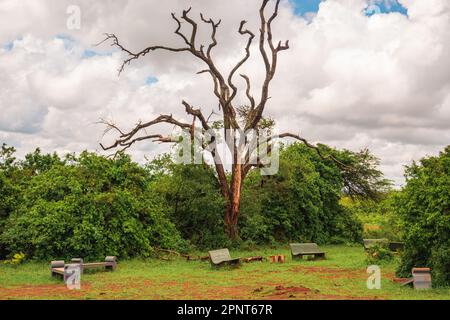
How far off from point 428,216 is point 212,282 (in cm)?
594

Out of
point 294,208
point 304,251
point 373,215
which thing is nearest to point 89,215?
point 304,251

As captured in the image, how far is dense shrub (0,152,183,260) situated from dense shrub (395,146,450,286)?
1079 cm

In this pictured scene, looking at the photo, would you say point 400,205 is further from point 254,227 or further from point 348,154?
point 348,154

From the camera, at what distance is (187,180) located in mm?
24516

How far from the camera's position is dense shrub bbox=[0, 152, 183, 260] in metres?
19.0

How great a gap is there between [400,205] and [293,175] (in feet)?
45.3

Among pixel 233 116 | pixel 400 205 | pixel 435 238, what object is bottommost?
pixel 435 238

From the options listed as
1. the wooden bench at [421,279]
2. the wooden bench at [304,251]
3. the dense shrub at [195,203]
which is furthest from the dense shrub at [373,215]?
the wooden bench at [421,279]

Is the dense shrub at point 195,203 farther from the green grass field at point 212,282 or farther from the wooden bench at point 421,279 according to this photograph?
the wooden bench at point 421,279

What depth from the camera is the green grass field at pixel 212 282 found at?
11.9 metres

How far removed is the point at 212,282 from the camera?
1425 cm
